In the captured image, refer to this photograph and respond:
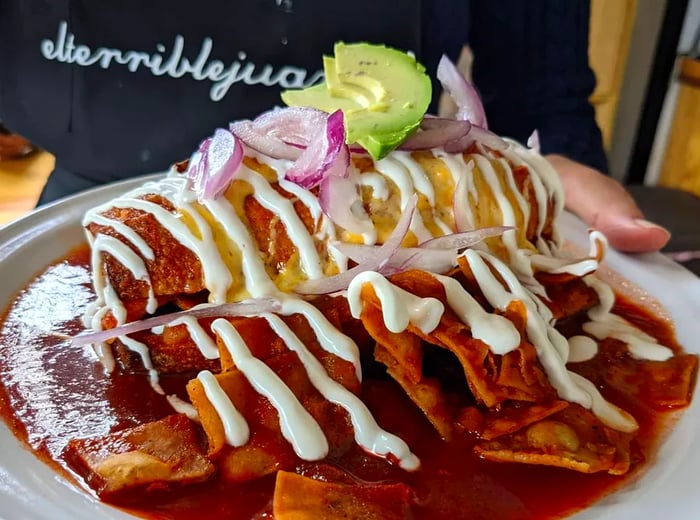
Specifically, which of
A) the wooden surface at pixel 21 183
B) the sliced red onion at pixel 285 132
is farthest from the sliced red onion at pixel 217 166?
the wooden surface at pixel 21 183

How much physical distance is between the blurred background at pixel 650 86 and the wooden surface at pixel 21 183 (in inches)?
6.7

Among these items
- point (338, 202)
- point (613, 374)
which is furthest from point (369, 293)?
point (613, 374)

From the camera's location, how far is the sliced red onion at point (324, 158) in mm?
1219

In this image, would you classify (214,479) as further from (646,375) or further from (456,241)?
(646,375)

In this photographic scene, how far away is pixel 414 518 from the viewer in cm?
98

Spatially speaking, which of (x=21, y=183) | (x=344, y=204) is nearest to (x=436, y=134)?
(x=344, y=204)

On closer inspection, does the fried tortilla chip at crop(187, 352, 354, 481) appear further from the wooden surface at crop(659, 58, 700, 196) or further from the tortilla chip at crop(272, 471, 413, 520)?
the wooden surface at crop(659, 58, 700, 196)

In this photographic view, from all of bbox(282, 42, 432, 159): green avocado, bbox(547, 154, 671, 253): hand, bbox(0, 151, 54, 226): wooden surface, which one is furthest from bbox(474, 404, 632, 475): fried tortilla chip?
bbox(0, 151, 54, 226): wooden surface

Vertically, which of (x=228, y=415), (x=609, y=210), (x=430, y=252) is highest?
(x=430, y=252)

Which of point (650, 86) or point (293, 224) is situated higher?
point (293, 224)

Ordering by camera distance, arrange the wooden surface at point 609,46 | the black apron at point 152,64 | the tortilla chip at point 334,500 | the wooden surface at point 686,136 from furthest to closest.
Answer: the wooden surface at point 686,136 → the wooden surface at point 609,46 → the black apron at point 152,64 → the tortilla chip at point 334,500

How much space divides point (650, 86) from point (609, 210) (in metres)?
3.19

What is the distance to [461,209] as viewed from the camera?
129 cm

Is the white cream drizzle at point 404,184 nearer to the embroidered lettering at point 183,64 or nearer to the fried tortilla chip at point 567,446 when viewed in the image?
the fried tortilla chip at point 567,446
